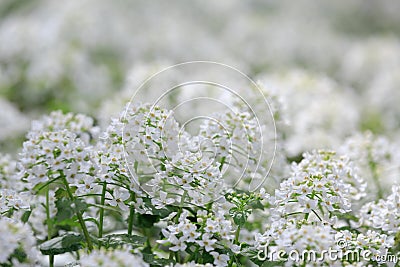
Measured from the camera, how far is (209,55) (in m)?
6.17

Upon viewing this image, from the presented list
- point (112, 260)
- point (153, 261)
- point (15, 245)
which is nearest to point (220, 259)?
point (153, 261)

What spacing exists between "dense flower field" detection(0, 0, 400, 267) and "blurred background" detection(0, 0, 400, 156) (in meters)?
0.02

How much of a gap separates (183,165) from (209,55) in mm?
4197

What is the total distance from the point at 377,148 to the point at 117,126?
1340 mm

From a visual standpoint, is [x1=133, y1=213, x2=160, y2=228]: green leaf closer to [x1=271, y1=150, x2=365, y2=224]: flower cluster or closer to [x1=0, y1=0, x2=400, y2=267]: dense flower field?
[x1=0, y1=0, x2=400, y2=267]: dense flower field

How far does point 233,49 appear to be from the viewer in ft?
21.2

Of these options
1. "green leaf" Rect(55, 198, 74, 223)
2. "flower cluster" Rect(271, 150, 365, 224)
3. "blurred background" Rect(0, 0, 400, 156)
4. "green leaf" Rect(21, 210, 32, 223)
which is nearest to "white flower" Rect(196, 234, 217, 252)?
"flower cluster" Rect(271, 150, 365, 224)

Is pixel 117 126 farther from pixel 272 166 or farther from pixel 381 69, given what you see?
pixel 381 69

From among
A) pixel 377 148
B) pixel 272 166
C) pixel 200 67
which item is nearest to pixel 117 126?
pixel 272 166

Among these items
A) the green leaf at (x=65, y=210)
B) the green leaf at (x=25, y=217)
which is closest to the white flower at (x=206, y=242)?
the green leaf at (x=65, y=210)

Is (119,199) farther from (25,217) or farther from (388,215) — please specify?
(388,215)

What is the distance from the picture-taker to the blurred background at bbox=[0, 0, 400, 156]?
3984 mm

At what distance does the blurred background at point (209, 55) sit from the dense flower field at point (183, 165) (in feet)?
0.06

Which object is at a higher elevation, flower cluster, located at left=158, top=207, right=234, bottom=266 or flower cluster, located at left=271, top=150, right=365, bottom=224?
flower cluster, located at left=271, top=150, right=365, bottom=224
